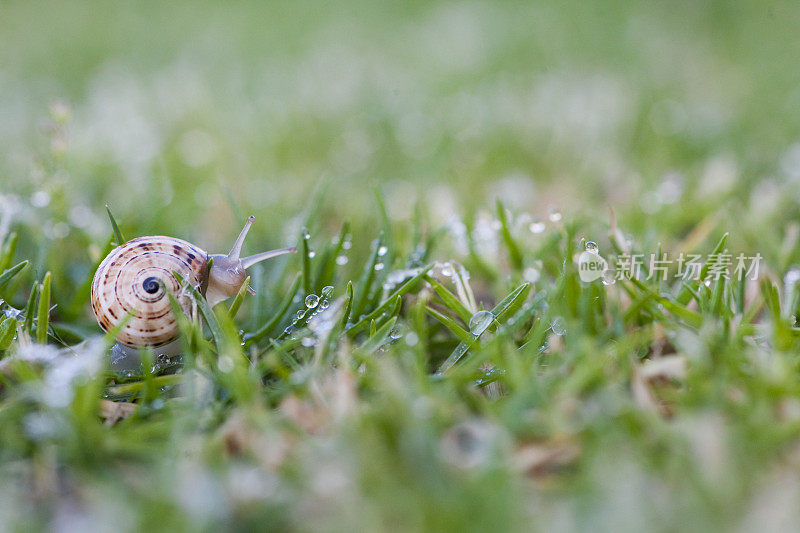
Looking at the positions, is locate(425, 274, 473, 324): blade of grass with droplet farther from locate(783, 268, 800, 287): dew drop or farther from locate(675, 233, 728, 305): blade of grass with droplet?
locate(783, 268, 800, 287): dew drop

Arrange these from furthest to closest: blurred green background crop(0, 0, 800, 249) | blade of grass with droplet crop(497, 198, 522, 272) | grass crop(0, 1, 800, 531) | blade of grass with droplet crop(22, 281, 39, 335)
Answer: blurred green background crop(0, 0, 800, 249), blade of grass with droplet crop(497, 198, 522, 272), blade of grass with droplet crop(22, 281, 39, 335), grass crop(0, 1, 800, 531)

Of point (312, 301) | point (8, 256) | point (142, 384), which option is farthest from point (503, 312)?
point (8, 256)

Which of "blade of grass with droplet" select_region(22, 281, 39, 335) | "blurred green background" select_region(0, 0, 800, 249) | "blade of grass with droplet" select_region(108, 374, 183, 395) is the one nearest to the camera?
"blade of grass with droplet" select_region(108, 374, 183, 395)

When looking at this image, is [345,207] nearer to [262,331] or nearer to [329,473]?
[262,331]

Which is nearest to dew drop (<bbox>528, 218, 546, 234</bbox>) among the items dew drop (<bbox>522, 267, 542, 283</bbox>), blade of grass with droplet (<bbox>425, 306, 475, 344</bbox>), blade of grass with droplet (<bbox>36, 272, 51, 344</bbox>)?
dew drop (<bbox>522, 267, 542, 283</bbox>)

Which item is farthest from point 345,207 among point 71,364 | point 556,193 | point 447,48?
point 447,48

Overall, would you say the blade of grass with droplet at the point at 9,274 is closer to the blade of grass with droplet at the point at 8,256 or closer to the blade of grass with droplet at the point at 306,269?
the blade of grass with droplet at the point at 8,256

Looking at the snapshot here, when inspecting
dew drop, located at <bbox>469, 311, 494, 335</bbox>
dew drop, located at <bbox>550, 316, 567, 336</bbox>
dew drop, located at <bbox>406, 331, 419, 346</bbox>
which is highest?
dew drop, located at <bbox>406, 331, 419, 346</bbox>
